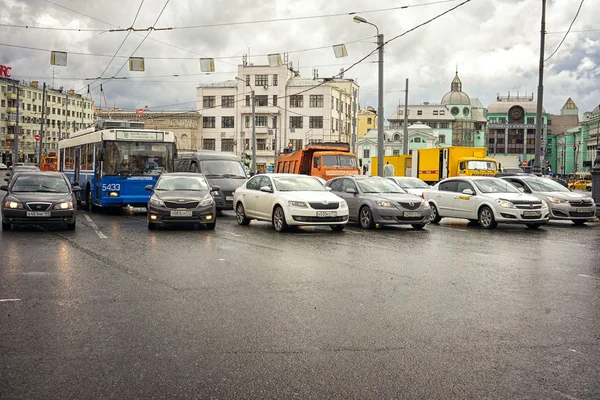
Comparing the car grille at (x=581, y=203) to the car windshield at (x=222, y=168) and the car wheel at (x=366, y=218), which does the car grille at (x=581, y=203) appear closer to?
the car wheel at (x=366, y=218)

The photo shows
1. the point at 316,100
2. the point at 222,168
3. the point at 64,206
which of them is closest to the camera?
the point at 64,206

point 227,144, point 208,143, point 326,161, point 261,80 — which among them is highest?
point 261,80

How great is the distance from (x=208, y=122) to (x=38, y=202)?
249 feet

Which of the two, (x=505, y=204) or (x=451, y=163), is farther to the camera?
(x=451, y=163)

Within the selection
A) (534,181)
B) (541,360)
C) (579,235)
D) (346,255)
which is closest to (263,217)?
(346,255)

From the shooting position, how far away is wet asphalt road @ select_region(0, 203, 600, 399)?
4.44 metres

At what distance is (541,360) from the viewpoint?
198 inches

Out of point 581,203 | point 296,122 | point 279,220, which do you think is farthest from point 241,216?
point 296,122

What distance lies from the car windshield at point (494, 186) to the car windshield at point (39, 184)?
11.5 m

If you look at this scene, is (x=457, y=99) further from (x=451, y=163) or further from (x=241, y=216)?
(x=241, y=216)

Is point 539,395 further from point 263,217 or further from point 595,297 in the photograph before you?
point 263,217

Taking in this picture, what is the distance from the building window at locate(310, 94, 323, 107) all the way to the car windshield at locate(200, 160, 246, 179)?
62762mm

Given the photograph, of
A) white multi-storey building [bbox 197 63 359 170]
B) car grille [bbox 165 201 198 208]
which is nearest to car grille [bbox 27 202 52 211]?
car grille [bbox 165 201 198 208]

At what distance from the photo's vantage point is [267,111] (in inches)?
3386
